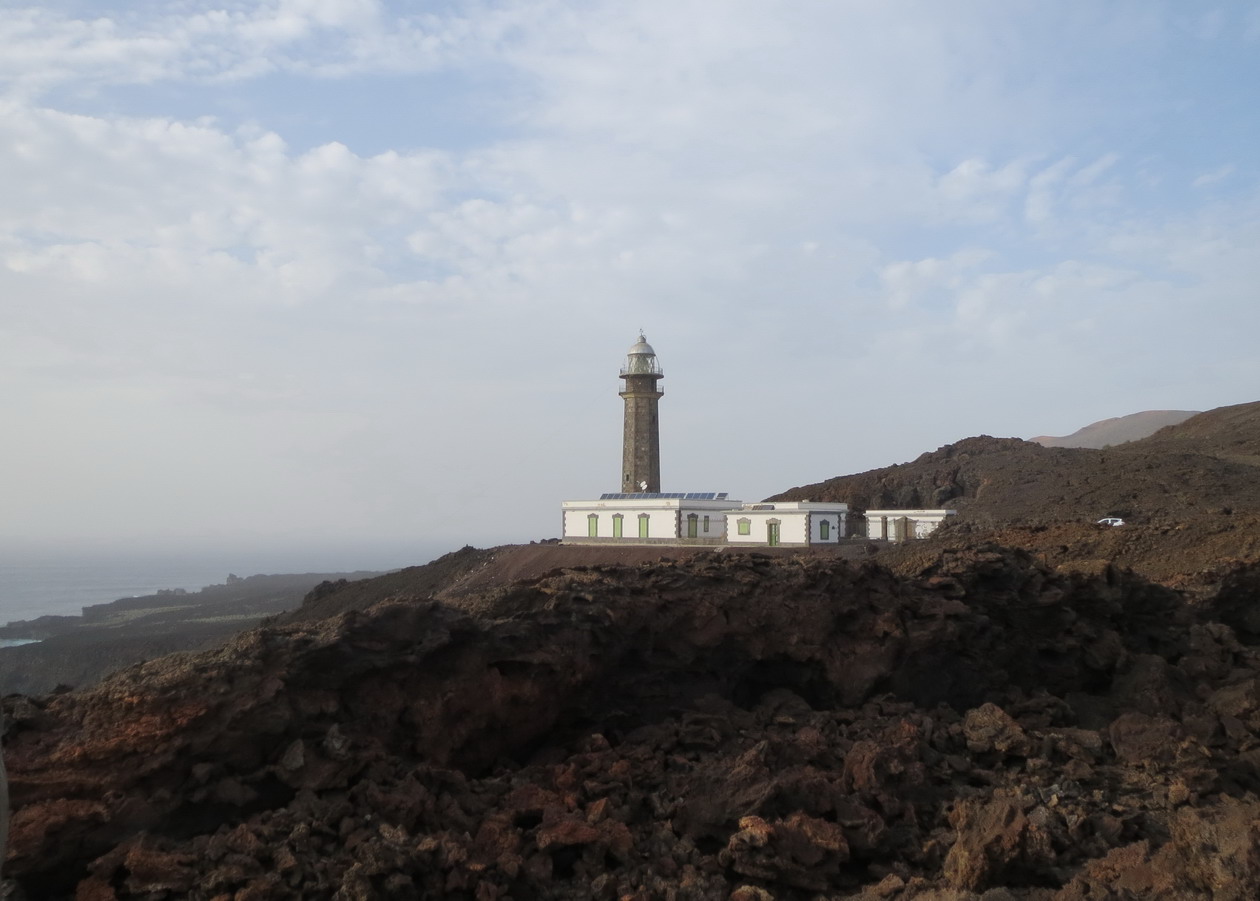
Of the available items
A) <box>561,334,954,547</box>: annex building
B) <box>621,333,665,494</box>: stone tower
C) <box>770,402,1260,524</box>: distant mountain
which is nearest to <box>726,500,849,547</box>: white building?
<box>561,334,954,547</box>: annex building

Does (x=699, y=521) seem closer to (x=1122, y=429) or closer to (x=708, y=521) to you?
(x=708, y=521)

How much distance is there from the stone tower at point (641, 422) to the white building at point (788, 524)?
36.3ft

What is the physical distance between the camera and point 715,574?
1229 cm

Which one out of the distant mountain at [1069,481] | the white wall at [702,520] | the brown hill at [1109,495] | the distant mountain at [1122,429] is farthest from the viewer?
the distant mountain at [1122,429]

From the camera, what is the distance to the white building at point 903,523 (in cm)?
3422

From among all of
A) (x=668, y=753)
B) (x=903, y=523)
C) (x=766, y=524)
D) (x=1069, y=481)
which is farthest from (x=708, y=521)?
(x=668, y=753)

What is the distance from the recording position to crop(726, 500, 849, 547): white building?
34.1 metres

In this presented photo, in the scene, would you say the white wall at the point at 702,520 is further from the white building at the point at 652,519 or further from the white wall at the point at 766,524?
the white wall at the point at 766,524

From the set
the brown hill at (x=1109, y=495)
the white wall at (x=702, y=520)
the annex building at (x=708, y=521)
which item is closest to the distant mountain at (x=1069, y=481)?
the brown hill at (x=1109, y=495)

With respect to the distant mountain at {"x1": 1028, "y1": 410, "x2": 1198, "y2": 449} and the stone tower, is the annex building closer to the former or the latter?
the stone tower

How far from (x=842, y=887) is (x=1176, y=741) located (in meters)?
5.37

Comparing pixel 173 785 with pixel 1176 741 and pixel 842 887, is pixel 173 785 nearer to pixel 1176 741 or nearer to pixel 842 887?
pixel 842 887

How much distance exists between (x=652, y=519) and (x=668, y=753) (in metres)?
26.9

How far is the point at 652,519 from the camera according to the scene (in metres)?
37.1
